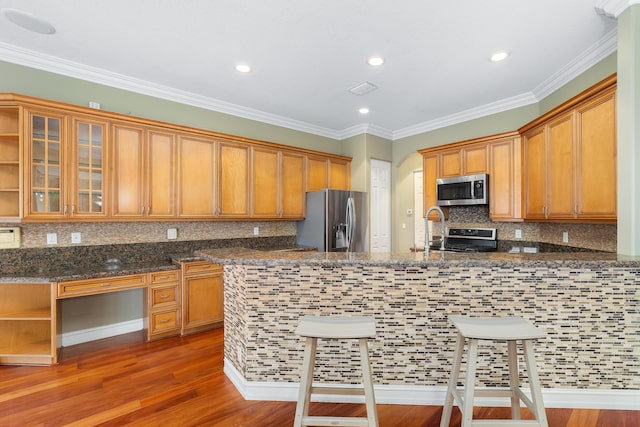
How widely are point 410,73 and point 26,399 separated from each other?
13.8 ft

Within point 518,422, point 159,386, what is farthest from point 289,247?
point 518,422

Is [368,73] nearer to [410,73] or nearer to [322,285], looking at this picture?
[410,73]

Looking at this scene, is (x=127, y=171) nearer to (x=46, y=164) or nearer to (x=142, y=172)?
(x=142, y=172)

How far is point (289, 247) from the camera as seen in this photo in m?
4.74

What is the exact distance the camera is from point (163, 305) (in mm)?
3326

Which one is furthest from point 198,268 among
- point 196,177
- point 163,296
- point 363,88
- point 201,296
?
point 363,88

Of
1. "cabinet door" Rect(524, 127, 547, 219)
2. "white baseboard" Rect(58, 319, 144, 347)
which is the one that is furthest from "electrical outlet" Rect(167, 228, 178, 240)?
"cabinet door" Rect(524, 127, 547, 219)

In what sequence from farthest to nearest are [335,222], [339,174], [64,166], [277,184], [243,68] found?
[339,174] < [335,222] < [277,184] < [243,68] < [64,166]

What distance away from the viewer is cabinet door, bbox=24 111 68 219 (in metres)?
2.74

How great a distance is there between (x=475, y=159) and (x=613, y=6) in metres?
2.19

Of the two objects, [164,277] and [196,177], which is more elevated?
[196,177]

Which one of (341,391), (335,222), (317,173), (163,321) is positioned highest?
(317,173)

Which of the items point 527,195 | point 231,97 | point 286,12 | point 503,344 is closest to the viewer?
point 503,344

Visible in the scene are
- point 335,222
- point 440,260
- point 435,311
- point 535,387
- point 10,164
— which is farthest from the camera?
point 335,222
